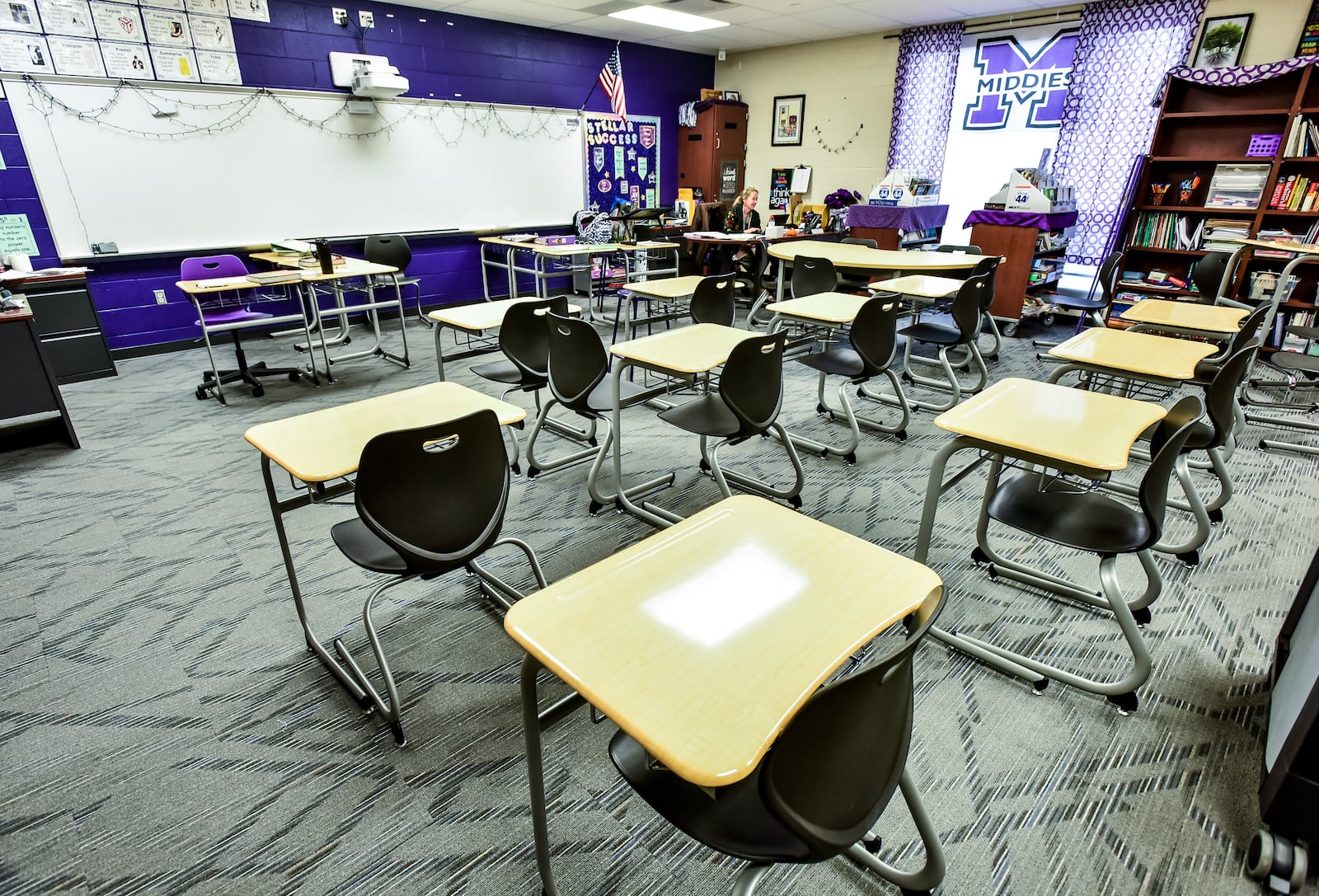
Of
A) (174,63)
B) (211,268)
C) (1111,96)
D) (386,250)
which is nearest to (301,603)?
(211,268)

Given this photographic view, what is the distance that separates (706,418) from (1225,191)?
537 centimetres

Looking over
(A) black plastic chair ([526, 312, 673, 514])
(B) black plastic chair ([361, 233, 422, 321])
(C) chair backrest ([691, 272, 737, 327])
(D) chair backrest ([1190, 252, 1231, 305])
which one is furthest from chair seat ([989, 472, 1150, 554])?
(B) black plastic chair ([361, 233, 422, 321])

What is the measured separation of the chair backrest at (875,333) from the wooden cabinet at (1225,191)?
3.11 meters

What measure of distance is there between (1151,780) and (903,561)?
1.10 m

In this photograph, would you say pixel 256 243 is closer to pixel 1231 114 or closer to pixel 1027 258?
pixel 1027 258

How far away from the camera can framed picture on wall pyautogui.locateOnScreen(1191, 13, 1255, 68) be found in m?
5.06

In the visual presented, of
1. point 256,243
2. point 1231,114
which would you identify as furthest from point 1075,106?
point 256,243

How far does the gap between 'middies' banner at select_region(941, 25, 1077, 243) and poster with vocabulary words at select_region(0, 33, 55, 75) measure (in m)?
7.88

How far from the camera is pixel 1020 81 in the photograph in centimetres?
633

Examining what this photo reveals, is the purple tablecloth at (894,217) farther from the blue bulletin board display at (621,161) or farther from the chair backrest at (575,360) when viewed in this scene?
the chair backrest at (575,360)

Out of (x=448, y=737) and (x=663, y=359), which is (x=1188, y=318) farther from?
(x=448, y=737)

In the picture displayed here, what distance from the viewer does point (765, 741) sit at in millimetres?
812

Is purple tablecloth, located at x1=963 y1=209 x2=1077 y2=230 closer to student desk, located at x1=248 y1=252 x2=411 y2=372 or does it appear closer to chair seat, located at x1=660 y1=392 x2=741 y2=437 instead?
chair seat, located at x1=660 y1=392 x2=741 y2=437

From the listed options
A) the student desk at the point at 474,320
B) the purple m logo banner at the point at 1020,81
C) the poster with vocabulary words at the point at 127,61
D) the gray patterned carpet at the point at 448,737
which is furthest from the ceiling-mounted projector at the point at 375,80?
the purple m logo banner at the point at 1020,81
